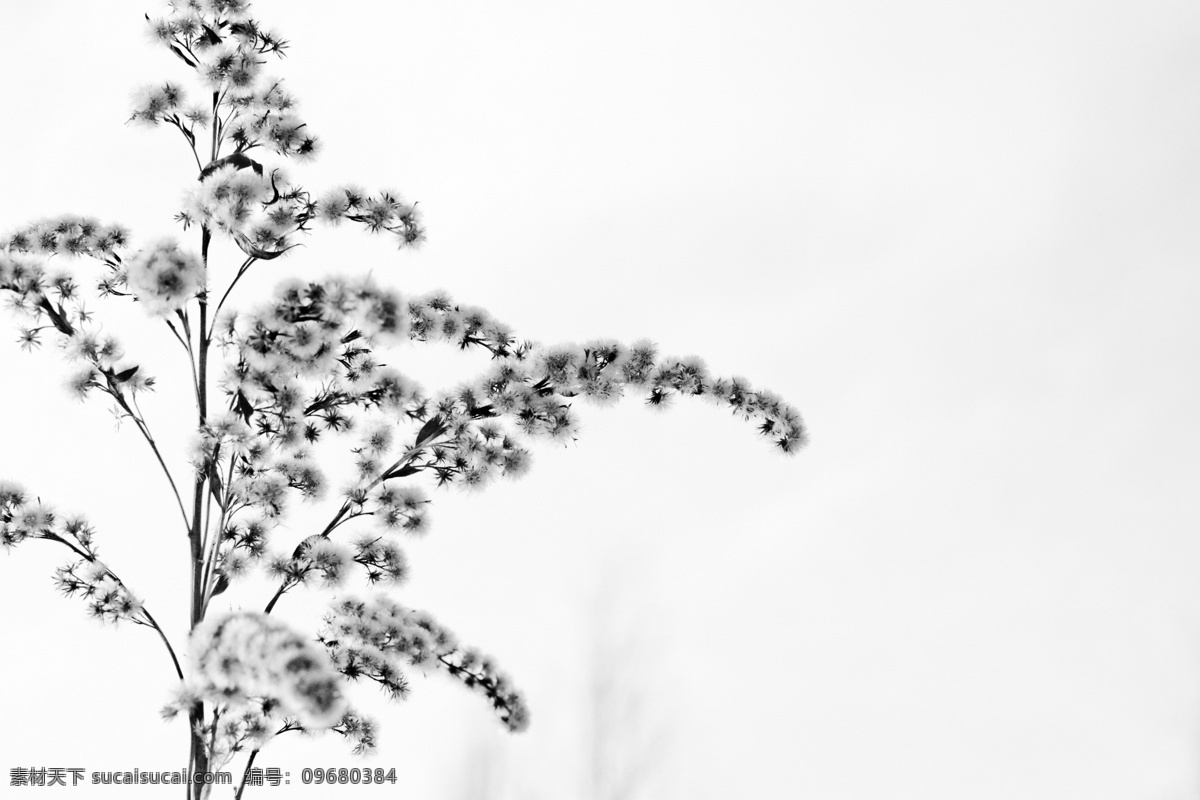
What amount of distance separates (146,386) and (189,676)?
1.99 feet

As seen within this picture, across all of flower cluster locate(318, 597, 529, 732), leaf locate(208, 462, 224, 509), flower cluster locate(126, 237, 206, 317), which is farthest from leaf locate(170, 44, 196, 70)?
flower cluster locate(318, 597, 529, 732)

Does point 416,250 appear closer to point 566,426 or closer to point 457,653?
point 566,426

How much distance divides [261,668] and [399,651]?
1.23 feet

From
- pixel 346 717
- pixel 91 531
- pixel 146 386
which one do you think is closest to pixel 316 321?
pixel 146 386

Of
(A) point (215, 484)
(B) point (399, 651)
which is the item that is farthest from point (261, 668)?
(A) point (215, 484)

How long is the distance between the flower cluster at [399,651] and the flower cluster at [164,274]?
21.5 inches

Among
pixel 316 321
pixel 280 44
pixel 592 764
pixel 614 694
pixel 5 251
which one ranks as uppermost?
pixel 280 44

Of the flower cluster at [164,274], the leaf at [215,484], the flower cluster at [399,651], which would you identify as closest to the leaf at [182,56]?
the flower cluster at [164,274]

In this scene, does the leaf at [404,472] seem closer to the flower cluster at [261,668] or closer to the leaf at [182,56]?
the flower cluster at [261,668]

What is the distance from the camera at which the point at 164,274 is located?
4.89 feet

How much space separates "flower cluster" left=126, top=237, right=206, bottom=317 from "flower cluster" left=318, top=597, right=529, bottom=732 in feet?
1.80

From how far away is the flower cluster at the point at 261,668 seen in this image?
1.22 metres

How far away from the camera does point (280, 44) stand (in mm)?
1913

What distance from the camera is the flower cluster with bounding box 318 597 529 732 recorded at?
1.58m
